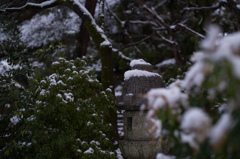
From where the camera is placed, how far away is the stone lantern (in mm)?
3967

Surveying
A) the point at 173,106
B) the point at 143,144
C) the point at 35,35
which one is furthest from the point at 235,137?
the point at 35,35

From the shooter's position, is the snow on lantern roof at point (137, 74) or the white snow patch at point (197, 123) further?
the snow on lantern roof at point (137, 74)

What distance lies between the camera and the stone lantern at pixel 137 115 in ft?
13.0

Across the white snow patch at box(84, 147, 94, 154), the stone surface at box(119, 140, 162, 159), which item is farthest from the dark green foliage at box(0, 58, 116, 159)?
the stone surface at box(119, 140, 162, 159)

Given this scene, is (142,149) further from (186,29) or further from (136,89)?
(186,29)

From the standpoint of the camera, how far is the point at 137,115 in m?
4.11

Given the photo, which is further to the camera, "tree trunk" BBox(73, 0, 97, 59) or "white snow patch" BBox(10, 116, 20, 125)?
"tree trunk" BBox(73, 0, 97, 59)

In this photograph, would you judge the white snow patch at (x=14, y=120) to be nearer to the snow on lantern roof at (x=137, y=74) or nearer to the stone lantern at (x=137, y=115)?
the stone lantern at (x=137, y=115)

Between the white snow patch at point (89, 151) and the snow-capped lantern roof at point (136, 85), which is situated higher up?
the snow-capped lantern roof at point (136, 85)

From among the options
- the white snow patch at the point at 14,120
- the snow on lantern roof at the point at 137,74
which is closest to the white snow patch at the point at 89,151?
the snow on lantern roof at the point at 137,74

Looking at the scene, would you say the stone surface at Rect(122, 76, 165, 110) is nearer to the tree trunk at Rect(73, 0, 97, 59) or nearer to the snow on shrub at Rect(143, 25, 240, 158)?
the snow on shrub at Rect(143, 25, 240, 158)

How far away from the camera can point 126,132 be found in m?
4.21

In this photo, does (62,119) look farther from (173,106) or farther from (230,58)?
(230,58)

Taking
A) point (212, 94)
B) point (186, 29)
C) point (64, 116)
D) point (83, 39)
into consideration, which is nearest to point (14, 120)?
point (64, 116)
